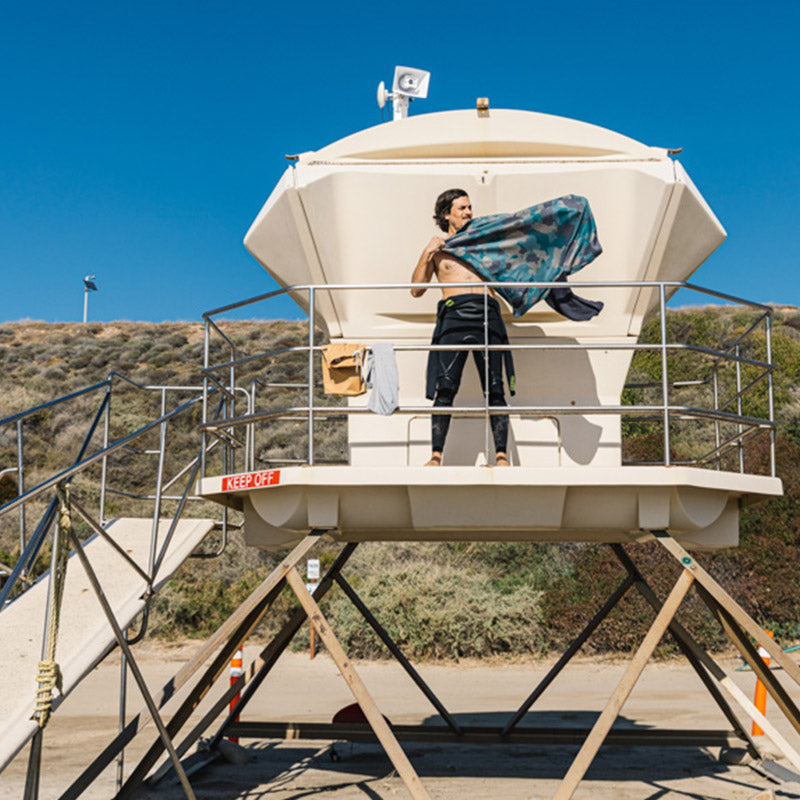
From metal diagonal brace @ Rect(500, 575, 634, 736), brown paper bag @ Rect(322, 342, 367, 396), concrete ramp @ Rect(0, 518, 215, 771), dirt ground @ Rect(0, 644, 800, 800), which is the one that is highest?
brown paper bag @ Rect(322, 342, 367, 396)

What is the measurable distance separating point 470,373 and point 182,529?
2.48m

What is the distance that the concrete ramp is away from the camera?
5.35m

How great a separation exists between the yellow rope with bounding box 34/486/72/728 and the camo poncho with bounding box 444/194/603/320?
3.07 m

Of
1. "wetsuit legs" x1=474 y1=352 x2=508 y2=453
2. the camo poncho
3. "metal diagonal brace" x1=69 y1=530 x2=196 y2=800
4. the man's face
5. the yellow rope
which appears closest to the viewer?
the yellow rope

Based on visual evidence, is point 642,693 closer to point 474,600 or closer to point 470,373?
point 474,600

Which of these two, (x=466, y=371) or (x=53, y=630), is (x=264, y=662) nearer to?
(x=466, y=371)

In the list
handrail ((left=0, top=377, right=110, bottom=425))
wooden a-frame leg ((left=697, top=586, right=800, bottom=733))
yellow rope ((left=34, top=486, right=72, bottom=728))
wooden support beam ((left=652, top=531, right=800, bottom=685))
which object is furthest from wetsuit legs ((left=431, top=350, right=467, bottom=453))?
handrail ((left=0, top=377, right=110, bottom=425))

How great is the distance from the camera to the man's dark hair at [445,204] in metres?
7.03

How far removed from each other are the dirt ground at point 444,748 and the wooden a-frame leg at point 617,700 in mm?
2130

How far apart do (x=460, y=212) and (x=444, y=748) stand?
571 centimetres

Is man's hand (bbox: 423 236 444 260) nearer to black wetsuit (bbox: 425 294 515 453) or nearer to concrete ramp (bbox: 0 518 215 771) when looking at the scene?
black wetsuit (bbox: 425 294 515 453)

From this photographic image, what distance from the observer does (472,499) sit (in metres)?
6.32

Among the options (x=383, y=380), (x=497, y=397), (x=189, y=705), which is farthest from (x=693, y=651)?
(x=189, y=705)

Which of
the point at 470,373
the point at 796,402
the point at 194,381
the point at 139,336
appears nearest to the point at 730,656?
the point at 470,373
